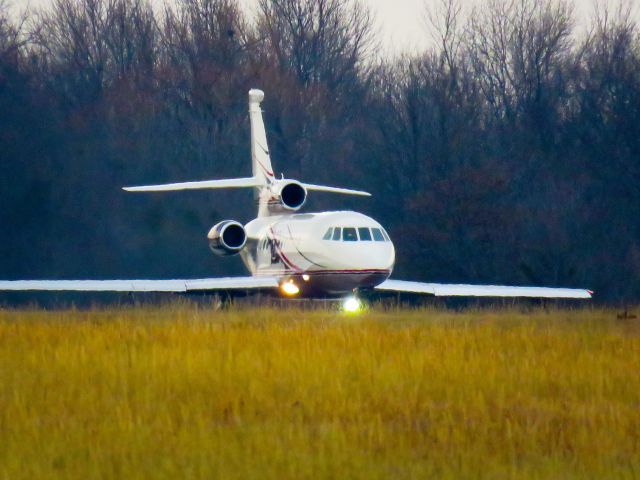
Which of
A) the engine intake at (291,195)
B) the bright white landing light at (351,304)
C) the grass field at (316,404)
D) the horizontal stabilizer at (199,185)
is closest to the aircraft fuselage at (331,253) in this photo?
the bright white landing light at (351,304)

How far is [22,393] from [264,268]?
18436 millimetres

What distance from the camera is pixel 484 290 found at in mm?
25312

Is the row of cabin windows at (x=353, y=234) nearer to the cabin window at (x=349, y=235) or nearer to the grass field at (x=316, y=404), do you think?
the cabin window at (x=349, y=235)

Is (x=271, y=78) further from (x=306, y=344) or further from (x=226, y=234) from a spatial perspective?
(x=306, y=344)

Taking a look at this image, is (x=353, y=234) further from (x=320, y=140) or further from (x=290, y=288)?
(x=320, y=140)

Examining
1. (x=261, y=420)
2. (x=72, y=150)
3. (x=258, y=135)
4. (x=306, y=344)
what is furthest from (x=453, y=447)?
(x=72, y=150)

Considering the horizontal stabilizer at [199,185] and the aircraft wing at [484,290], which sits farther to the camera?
the horizontal stabilizer at [199,185]

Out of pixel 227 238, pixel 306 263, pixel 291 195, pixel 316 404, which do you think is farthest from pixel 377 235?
pixel 316 404

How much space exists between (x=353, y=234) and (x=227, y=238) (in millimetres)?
3496

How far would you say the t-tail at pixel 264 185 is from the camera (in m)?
28.0

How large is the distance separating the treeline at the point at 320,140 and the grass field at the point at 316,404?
Answer: 18.2 m

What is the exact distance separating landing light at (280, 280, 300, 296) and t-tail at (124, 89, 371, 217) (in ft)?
7.90

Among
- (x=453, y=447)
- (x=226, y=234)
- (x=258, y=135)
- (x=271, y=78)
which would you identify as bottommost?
(x=453, y=447)

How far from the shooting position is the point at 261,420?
31.3 feet
